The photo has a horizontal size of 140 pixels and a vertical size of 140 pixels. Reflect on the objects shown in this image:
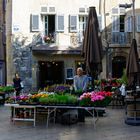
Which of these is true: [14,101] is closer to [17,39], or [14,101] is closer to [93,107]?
[93,107]

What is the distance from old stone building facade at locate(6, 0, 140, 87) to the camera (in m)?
27.9

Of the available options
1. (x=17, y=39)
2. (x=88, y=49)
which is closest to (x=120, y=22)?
(x=17, y=39)

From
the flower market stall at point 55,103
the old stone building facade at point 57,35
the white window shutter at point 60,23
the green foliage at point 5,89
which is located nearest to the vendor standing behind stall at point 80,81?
the flower market stall at point 55,103

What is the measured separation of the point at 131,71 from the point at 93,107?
102 inches

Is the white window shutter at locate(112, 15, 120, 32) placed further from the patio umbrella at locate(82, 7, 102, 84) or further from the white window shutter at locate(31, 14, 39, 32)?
the patio umbrella at locate(82, 7, 102, 84)

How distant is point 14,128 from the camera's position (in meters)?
10.9

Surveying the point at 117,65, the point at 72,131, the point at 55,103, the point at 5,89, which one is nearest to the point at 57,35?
the point at 117,65

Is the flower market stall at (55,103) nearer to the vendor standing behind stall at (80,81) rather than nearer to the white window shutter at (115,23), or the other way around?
the vendor standing behind stall at (80,81)

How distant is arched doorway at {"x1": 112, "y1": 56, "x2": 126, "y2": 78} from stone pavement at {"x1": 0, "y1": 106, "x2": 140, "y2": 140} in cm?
1692

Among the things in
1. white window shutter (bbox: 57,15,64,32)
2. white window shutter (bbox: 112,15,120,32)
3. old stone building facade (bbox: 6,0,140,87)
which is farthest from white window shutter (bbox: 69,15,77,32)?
white window shutter (bbox: 112,15,120,32)

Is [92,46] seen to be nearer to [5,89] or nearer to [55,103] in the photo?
[55,103]

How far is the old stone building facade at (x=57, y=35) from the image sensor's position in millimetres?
27891

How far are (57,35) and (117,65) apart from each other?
186 inches

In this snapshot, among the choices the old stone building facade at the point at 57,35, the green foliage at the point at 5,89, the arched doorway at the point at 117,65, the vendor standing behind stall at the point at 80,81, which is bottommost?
the green foliage at the point at 5,89
